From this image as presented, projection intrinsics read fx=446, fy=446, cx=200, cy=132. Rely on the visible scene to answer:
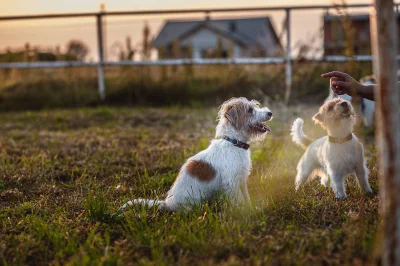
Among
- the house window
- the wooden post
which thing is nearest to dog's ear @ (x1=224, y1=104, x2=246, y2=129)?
the wooden post

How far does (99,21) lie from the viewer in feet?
32.2

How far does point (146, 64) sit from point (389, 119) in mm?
8312

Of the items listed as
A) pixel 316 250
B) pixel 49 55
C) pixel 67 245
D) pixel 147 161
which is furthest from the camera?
pixel 49 55

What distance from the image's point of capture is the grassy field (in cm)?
246

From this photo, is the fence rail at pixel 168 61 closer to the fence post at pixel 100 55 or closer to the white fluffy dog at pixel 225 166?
the fence post at pixel 100 55

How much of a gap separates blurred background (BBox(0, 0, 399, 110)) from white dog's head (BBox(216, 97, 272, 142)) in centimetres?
562

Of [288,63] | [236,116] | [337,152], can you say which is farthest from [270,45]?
[236,116]

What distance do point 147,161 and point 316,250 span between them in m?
2.78

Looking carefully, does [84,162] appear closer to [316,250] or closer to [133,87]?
[316,250]

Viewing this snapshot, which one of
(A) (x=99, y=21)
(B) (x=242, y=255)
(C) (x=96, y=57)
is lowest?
(B) (x=242, y=255)

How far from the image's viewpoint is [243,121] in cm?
→ 374

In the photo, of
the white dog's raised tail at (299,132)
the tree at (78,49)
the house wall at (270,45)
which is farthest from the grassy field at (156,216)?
the tree at (78,49)

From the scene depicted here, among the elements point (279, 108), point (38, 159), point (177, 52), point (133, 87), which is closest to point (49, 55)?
point (133, 87)

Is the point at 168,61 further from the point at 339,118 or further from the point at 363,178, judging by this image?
the point at 363,178
